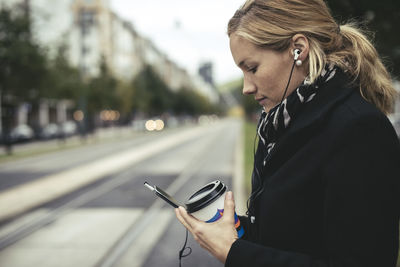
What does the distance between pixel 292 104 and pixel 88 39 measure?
65.3 metres

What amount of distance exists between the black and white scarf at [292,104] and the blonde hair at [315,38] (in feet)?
0.09

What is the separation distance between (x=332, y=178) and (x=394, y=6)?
4.81 metres

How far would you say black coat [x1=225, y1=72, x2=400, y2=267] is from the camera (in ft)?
3.25

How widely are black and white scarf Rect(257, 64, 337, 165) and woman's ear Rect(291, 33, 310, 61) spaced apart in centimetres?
8

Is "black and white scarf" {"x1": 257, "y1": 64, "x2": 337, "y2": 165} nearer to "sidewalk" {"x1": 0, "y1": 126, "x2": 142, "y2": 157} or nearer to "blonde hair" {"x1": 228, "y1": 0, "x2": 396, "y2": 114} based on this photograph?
"blonde hair" {"x1": 228, "y1": 0, "x2": 396, "y2": 114}

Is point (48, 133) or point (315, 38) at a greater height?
Result: point (315, 38)

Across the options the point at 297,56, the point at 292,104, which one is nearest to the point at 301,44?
the point at 297,56

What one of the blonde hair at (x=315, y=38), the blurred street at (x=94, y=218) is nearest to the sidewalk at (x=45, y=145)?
the blurred street at (x=94, y=218)

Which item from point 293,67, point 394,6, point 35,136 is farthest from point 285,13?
point 35,136

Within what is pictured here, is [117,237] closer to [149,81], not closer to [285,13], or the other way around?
[285,13]

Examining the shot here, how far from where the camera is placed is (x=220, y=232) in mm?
1269

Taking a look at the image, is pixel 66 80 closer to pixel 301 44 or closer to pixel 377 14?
pixel 377 14

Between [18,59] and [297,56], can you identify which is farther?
[18,59]

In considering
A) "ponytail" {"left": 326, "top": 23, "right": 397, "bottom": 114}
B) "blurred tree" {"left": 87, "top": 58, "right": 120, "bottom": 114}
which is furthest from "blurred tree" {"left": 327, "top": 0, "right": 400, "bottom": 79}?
"blurred tree" {"left": 87, "top": 58, "right": 120, "bottom": 114}
